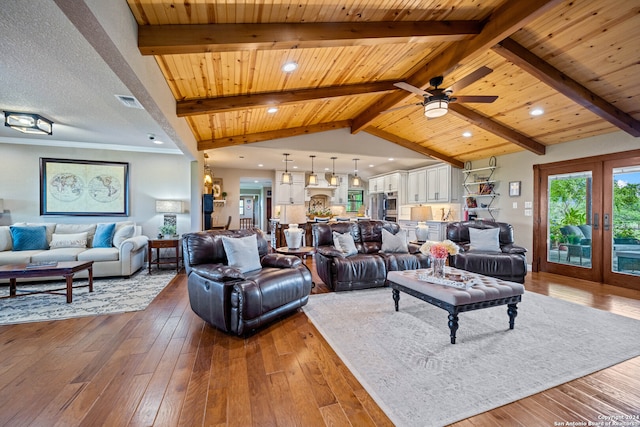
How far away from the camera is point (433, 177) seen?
7.43m

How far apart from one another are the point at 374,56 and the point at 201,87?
7.26ft

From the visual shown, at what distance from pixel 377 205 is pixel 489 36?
6.89 m

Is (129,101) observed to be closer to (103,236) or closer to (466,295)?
(103,236)

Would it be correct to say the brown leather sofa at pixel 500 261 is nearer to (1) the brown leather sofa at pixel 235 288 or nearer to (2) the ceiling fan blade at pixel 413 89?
(2) the ceiling fan blade at pixel 413 89

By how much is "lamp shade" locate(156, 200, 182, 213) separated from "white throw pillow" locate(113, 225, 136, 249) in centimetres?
66

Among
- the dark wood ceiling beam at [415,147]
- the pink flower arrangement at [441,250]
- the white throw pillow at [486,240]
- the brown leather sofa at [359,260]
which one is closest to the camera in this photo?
the pink flower arrangement at [441,250]

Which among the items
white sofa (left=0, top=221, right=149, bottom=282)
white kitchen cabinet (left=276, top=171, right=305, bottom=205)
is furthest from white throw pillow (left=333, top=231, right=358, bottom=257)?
white kitchen cabinet (left=276, top=171, right=305, bottom=205)

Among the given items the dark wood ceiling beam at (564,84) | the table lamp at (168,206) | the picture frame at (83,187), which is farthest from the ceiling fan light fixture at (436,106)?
the picture frame at (83,187)

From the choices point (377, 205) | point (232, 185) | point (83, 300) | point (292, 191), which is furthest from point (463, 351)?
point (232, 185)

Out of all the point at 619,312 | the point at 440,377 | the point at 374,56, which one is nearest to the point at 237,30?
the point at 374,56

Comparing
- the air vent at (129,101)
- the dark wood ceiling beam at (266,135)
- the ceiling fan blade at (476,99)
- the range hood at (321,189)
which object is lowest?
the range hood at (321,189)

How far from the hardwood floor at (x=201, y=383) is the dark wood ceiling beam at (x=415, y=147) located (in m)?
5.12

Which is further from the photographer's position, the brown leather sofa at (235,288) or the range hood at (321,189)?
the range hood at (321,189)

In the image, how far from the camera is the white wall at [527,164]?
4570 mm
